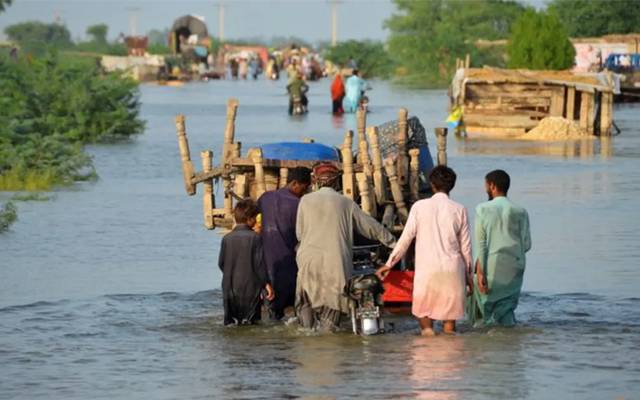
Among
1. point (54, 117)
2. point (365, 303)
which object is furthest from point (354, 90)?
point (365, 303)

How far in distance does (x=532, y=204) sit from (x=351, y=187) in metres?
8.86

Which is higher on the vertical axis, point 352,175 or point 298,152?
point 298,152

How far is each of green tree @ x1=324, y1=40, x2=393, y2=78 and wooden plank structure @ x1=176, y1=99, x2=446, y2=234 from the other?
86074 mm

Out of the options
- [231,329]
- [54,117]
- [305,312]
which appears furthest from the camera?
[54,117]

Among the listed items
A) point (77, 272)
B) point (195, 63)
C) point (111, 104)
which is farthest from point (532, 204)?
point (195, 63)

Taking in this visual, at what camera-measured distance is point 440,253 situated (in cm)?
1098


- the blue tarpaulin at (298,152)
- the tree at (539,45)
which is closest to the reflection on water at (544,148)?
the tree at (539,45)

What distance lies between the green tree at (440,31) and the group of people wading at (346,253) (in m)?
75.8

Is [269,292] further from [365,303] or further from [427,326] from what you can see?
[427,326]

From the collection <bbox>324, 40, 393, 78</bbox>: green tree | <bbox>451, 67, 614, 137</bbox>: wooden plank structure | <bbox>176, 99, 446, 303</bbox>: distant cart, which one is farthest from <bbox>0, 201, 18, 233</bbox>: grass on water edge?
<bbox>324, 40, 393, 78</bbox>: green tree

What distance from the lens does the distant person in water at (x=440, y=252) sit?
36.1ft

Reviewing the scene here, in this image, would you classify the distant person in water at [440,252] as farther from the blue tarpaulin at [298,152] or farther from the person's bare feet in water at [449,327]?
the blue tarpaulin at [298,152]

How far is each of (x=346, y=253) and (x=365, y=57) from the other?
92.1 m

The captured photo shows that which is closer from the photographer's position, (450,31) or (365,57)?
(450,31)
